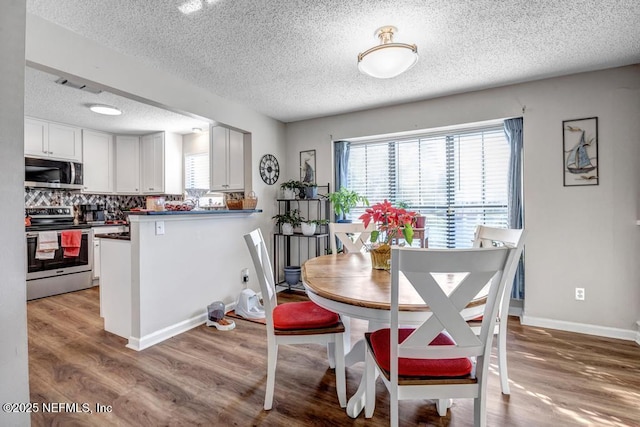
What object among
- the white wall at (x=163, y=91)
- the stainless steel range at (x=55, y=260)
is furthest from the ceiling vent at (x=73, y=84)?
the stainless steel range at (x=55, y=260)

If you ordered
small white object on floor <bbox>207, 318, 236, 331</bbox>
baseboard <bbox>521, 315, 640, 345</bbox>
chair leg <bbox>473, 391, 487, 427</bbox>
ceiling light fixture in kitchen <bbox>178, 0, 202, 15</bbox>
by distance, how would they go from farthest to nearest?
small white object on floor <bbox>207, 318, 236, 331</bbox>, baseboard <bbox>521, 315, 640, 345</bbox>, ceiling light fixture in kitchen <bbox>178, 0, 202, 15</bbox>, chair leg <bbox>473, 391, 487, 427</bbox>

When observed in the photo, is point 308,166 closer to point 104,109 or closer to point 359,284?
point 104,109

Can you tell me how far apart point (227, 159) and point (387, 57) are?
2711mm

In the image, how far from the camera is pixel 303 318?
1758 mm

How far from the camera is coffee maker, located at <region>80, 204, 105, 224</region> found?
474 centimetres

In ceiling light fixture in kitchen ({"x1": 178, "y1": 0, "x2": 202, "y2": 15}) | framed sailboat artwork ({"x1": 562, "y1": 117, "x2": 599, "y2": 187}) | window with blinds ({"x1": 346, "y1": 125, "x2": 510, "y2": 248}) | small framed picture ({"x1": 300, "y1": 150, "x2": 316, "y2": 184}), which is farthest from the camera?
small framed picture ({"x1": 300, "y1": 150, "x2": 316, "y2": 184})

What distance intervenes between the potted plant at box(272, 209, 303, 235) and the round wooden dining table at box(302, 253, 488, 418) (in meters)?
1.92

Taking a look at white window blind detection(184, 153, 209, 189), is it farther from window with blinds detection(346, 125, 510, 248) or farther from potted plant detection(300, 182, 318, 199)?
window with blinds detection(346, 125, 510, 248)

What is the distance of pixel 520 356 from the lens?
7.63 feet

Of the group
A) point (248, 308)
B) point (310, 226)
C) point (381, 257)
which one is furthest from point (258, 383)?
point (310, 226)

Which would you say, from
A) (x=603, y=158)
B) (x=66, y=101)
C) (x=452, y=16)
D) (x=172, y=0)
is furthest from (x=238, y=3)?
(x=603, y=158)

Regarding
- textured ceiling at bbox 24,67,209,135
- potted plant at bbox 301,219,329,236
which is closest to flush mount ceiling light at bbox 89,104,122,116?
textured ceiling at bbox 24,67,209,135

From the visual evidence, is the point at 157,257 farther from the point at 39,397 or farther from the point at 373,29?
the point at 373,29

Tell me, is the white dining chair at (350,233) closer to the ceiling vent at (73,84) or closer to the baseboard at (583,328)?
the baseboard at (583,328)
